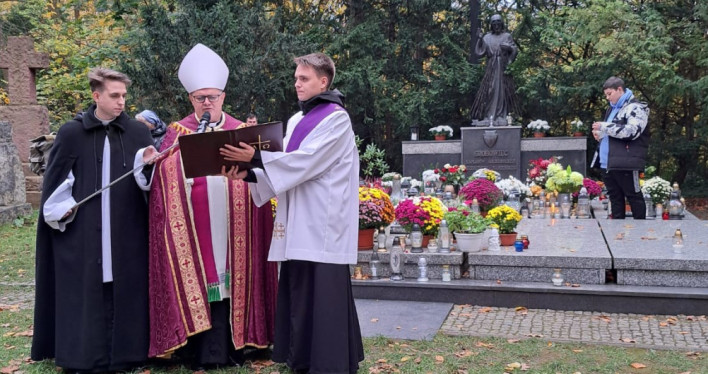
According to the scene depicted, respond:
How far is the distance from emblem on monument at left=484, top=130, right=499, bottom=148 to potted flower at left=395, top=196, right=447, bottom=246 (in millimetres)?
7681

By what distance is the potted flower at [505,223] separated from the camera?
6.62m

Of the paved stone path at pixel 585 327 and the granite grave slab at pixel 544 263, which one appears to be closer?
the paved stone path at pixel 585 327

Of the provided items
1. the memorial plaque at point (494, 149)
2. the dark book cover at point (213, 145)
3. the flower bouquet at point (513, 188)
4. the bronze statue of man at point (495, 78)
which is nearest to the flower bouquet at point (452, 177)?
the flower bouquet at point (513, 188)

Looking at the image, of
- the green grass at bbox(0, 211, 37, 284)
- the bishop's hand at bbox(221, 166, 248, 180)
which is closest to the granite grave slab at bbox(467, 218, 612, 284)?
the bishop's hand at bbox(221, 166, 248, 180)

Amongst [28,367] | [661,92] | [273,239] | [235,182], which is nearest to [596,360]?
[273,239]

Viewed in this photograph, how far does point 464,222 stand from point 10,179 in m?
8.52

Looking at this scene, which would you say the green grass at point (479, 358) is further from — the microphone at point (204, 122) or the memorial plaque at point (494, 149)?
the memorial plaque at point (494, 149)

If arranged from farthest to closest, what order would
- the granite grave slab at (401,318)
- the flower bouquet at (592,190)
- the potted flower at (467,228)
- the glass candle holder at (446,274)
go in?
the flower bouquet at (592,190)
the potted flower at (467,228)
the glass candle holder at (446,274)
the granite grave slab at (401,318)

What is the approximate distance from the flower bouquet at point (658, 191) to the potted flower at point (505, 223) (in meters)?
4.00

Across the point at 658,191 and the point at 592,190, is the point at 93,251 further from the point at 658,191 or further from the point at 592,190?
the point at 592,190

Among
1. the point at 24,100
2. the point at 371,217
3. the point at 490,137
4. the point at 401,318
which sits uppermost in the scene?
the point at 24,100

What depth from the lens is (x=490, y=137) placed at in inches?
559

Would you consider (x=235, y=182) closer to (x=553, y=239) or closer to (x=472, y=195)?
(x=553, y=239)

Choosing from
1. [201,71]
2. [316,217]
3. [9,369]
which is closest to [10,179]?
[9,369]
